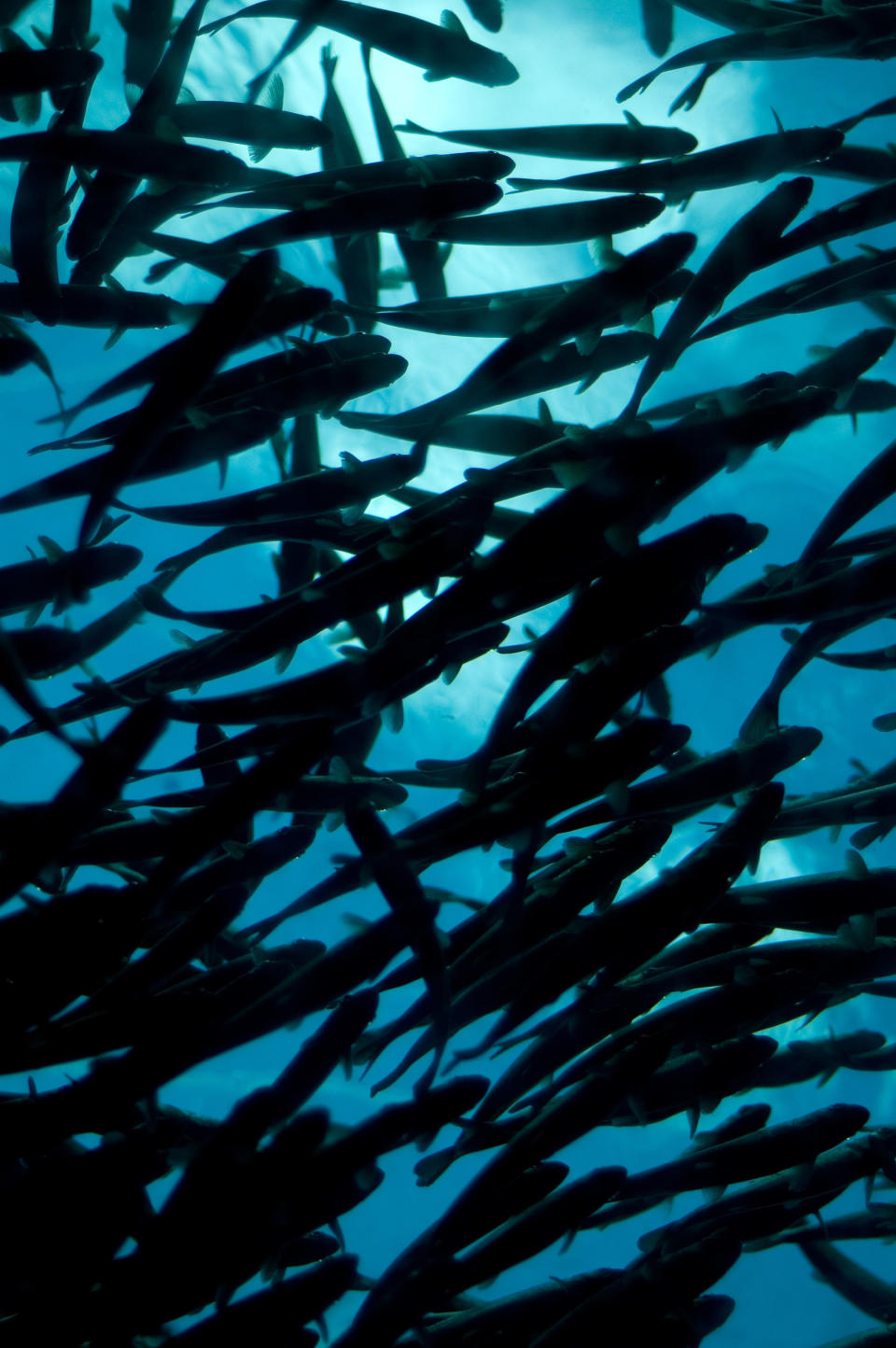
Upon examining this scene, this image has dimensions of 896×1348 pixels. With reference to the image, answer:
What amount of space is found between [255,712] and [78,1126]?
1585 millimetres

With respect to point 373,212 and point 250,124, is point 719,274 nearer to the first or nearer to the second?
point 373,212

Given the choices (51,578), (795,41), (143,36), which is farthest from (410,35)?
(51,578)

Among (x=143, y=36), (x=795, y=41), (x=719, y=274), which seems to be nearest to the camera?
(x=719, y=274)

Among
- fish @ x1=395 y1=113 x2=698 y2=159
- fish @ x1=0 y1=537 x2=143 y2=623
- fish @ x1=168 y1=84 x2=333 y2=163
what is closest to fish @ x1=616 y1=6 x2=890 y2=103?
fish @ x1=395 y1=113 x2=698 y2=159

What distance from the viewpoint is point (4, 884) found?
9.00 ft

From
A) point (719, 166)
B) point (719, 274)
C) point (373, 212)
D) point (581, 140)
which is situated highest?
point (581, 140)

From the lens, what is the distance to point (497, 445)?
3326mm

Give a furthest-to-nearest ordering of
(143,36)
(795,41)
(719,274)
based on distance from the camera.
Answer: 1. (143,36)
2. (795,41)
3. (719,274)

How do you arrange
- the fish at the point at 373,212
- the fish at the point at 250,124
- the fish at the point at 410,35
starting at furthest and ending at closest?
1. the fish at the point at 250,124
2. the fish at the point at 410,35
3. the fish at the point at 373,212

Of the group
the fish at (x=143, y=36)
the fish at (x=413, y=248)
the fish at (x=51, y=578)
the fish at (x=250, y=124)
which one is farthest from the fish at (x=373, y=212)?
the fish at (x=51, y=578)

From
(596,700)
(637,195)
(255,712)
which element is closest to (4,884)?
(255,712)

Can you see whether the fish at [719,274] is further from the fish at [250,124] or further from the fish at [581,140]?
the fish at [250,124]

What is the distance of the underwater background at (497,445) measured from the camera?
598cm

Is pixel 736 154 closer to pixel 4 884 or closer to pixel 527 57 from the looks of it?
pixel 4 884
